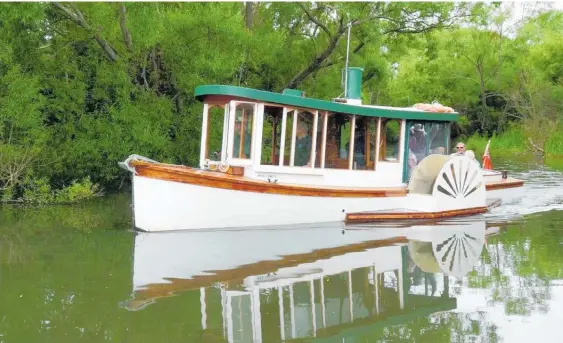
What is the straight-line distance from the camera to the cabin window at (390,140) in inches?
548

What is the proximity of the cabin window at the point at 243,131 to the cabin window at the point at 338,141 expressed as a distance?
157 cm

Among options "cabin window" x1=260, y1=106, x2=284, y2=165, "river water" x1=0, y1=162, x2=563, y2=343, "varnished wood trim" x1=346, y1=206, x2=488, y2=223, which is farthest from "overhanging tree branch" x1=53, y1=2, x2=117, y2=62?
"varnished wood trim" x1=346, y1=206, x2=488, y2=223

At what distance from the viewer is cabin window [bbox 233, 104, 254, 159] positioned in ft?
40.1

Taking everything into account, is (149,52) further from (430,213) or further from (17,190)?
(430,213)

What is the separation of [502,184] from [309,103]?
658 centimetres

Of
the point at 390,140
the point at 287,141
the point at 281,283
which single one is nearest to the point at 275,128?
the point at 287,141

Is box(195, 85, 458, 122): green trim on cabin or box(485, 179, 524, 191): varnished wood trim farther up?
box(195, 85, 458, 122): green trim on cabin

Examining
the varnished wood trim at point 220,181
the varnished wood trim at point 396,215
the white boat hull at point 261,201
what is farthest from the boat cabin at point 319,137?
the varnished wood trim at point 396,215

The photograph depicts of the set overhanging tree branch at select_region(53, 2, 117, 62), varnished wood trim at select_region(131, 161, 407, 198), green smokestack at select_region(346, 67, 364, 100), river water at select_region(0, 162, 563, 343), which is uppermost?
overhanging tree branch at select_region(53, 2, 117, 62)

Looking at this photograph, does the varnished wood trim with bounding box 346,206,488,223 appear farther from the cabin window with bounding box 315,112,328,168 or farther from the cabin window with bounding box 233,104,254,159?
the cabin window with bounding box 233,104,254,159

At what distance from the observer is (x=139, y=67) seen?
18188mm

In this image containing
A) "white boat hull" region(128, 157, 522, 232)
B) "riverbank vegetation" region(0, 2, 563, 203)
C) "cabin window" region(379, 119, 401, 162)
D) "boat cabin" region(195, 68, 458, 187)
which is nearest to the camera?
"white boat hull" region(128, 157, 522, 232)

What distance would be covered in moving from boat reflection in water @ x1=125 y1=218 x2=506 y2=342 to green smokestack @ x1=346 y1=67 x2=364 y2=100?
296 centimetres

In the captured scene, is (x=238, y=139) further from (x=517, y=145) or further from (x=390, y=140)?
(x=517, y=145)
